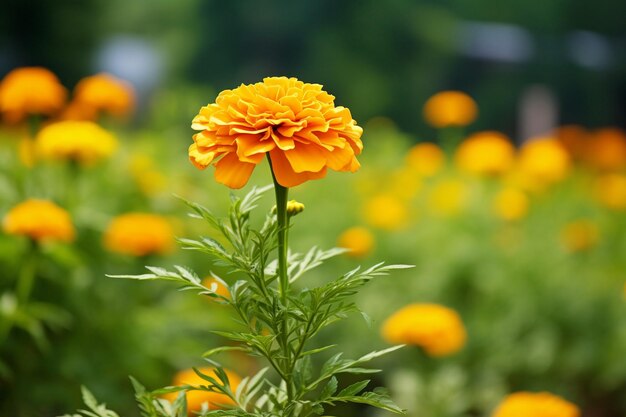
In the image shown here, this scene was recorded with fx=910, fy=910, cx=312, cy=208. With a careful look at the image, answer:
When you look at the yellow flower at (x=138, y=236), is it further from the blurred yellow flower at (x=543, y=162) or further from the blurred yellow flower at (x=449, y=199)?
the blurred yellow flower at (x=543, y=162)

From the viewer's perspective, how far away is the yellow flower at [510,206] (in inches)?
159

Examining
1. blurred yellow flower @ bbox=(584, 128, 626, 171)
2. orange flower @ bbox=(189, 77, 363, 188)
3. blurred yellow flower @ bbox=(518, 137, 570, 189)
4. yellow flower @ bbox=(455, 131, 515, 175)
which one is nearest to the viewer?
orange flower @ bbox=(189, 77, 363, 188)

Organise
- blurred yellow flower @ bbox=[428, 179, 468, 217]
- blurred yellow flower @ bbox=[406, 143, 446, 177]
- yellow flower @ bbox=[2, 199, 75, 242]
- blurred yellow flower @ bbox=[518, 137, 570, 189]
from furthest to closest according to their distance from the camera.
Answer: blurred yellow flower @ bbox=[406, 143, 446, 177] < blurred yellow flower @ bbox=[428, 179, 468, 217] < blurred yellow flower @ bbox=[518, 137, 570, 189] < yellow flower @ bbox=[2, 199, 75, 242]

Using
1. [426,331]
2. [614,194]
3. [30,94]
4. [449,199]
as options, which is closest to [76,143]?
[30,94]

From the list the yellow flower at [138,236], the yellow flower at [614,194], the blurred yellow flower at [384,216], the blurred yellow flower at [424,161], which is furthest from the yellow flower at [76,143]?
the yellow flower at [614,194]

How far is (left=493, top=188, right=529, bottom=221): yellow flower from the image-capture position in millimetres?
4039

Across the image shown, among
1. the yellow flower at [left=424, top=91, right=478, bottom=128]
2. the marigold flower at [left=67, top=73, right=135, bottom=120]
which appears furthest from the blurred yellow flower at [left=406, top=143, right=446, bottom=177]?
the marigold flower at [left=67, top=73, right=135, bottom=120]

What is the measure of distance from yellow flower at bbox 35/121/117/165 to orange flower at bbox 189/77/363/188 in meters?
1.84

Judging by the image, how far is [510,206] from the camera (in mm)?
4035

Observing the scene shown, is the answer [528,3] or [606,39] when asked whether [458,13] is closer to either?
Answer: [528,3]

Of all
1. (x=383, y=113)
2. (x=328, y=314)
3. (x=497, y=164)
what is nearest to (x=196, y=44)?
(x=383, y=113)

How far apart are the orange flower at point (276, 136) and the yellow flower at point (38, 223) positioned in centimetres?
136

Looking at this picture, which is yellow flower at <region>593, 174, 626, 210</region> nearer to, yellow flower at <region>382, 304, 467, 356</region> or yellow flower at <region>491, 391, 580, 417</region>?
yellow flower at <region>382, 304, 467, 356</region>

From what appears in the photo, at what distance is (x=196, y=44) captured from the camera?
11117 millimetres
